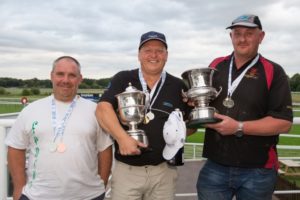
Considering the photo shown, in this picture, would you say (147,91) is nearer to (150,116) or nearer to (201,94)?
(150,116)

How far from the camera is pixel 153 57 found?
307cm

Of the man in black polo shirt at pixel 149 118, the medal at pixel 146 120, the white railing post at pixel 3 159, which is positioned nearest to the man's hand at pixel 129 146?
the man in black polo shirt at pixel 149 118

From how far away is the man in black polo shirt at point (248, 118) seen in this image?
9.78ft

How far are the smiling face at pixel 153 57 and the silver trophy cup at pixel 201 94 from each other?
241 mm

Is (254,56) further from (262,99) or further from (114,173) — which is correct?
(114,173)

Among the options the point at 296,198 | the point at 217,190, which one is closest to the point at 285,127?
the point at 217,190

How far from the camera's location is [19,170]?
308 centimetres

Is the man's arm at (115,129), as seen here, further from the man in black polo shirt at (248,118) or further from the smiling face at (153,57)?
the man in black polo shirt at (248,118)

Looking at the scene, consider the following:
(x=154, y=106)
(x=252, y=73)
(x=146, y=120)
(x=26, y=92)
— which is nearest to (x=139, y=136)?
(x=146, y=120)

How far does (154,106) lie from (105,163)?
2.03 ft

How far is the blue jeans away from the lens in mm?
3092

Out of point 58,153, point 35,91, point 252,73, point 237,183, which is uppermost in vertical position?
point 35,91

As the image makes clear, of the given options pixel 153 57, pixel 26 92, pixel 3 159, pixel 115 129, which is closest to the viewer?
pixel 115 129

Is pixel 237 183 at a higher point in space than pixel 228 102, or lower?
lower
